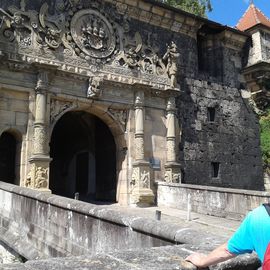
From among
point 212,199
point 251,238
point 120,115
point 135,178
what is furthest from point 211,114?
point 251,238

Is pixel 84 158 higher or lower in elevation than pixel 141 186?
higher

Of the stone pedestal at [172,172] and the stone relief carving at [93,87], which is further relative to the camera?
the stone pedestal at [172,172]

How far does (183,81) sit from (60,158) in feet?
21.4

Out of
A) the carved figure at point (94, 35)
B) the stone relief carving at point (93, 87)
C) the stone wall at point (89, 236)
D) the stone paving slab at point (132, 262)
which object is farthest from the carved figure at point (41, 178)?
the stone paving slab at point (132, 262)

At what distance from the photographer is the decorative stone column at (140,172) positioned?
1119 cm

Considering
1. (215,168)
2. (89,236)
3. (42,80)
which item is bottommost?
(89,236)

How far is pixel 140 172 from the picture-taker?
11.4m

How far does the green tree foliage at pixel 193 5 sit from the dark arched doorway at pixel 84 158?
12.6 metres

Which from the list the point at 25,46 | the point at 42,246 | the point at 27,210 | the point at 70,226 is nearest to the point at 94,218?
the point at 70,226

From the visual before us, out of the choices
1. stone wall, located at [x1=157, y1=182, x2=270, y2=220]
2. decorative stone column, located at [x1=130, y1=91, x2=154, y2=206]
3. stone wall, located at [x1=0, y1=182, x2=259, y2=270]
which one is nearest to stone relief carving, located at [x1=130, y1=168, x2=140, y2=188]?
decorative stone column, located at [x1=130, y1=91, x2=154, y2=206]

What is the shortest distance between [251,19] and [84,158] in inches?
369

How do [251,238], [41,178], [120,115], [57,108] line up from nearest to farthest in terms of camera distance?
[251,238] < [41,178] < [57,108] < [120,115]

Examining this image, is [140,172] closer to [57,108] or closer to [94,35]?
[57,108]

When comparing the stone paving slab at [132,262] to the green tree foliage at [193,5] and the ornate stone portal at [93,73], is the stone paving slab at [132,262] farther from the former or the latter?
the green tree foliage at [193,5]
